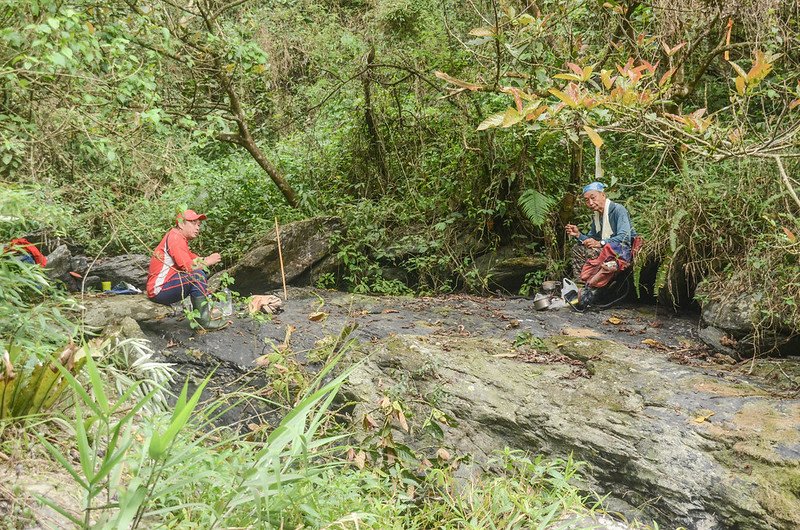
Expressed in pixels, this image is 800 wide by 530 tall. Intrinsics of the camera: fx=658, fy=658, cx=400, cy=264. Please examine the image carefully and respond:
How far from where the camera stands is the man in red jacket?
22.7 feet

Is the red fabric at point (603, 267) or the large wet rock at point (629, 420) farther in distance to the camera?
the red fabric at point (603, 267)

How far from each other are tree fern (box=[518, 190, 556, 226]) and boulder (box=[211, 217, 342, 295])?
317cm

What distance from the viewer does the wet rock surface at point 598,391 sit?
4.18 metres

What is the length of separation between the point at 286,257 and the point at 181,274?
3055 mm

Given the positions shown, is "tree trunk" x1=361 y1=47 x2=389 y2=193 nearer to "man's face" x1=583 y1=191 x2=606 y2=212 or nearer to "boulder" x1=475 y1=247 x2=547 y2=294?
"boulder" x1=475 y1=247 x2=547 y2=294

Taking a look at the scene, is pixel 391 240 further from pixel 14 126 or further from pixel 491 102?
pixel 14 126

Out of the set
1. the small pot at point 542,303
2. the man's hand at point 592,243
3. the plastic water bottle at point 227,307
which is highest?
the man's hand at point 592,243

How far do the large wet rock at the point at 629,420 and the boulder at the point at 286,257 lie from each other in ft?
13.8

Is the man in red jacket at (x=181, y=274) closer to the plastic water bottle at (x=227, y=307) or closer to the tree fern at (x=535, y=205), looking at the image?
the plastic water bottle at (x=227, y=307)

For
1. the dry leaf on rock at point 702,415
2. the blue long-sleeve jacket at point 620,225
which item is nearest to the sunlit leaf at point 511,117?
the dry leaf on rock at point 702,415

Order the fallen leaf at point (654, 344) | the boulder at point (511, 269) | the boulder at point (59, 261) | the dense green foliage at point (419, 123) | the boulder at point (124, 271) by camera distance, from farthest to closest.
A: the boulder at point (124, 271)
the boulder at point (59, 261)
the boulder at point (511, 269)
the fallen leaf at point (654, 344)
the dense green foliage at point (419, 123)

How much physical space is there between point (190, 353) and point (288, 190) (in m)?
5.39

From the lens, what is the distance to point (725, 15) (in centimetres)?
754

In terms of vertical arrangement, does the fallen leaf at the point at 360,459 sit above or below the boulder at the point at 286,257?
above
